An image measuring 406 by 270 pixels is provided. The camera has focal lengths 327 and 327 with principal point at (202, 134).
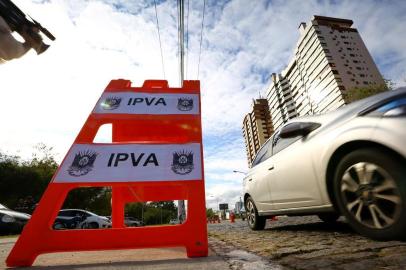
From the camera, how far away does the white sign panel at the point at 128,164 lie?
3.03 meters

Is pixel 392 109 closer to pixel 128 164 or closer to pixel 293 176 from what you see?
pixel 293 176

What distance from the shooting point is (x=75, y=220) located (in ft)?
54.5

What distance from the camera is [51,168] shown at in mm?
45938

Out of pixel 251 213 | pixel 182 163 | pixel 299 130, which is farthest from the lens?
pixel 251 213

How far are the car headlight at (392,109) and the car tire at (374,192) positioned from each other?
263mm

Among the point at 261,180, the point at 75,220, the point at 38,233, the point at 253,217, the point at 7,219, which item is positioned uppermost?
the point at 75,220

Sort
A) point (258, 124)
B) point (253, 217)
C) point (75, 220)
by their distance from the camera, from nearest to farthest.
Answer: point (253, 217) → point (75, 220) → point (258, 124)

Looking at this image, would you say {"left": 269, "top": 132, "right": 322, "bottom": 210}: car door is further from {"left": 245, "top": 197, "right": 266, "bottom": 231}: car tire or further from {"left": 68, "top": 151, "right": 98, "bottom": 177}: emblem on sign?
{"left": 68, "top": 151, "right": 98, "bottom": 177}: emblem on sign

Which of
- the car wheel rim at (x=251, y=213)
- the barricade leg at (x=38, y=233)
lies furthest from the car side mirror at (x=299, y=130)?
the car wheel rim at (x=251, y=213)

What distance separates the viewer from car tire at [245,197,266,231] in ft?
18.1

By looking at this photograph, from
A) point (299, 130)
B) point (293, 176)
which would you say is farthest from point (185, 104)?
point (293, 176)

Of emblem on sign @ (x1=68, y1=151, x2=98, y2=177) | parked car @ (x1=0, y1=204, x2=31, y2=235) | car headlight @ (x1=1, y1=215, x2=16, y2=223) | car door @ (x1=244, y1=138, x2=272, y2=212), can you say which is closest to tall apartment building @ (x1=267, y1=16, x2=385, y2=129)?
parked car @ (x1=0, y1=204, x2=31, y2=235)

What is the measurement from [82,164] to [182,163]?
3.08 ft

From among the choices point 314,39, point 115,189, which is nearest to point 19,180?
point 115,189
